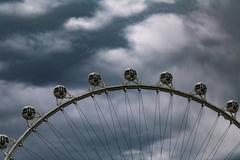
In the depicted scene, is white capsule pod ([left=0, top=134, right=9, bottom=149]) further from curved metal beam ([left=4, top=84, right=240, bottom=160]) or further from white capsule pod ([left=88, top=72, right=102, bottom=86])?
white capsule pod ([left=88, top=72, right=102, bottom=86])

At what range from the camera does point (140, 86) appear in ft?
265

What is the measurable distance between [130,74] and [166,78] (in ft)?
11.8

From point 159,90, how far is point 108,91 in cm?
507

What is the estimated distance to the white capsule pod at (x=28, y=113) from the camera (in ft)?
255

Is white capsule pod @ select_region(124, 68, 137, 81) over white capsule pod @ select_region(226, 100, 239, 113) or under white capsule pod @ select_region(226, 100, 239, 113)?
over

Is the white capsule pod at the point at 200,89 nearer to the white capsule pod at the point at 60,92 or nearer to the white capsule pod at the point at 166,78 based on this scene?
the white capsule pod at the point at 166,78

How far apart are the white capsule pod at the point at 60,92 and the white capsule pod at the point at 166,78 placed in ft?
30.8

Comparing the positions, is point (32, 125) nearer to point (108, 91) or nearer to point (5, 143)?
point (5, 143)

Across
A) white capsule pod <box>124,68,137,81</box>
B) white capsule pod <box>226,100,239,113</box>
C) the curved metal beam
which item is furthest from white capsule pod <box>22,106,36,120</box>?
white capsule pod <box>226,100,239,113</box>

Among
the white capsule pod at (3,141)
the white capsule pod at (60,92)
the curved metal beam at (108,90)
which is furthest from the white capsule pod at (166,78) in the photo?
the white capsule pod at (3,141)

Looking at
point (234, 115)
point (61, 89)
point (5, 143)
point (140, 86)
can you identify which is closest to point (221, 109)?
point (234, 115)

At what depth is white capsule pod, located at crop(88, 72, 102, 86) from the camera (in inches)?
3120

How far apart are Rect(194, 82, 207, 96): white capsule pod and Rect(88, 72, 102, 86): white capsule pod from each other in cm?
946

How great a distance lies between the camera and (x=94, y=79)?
79.4 m
